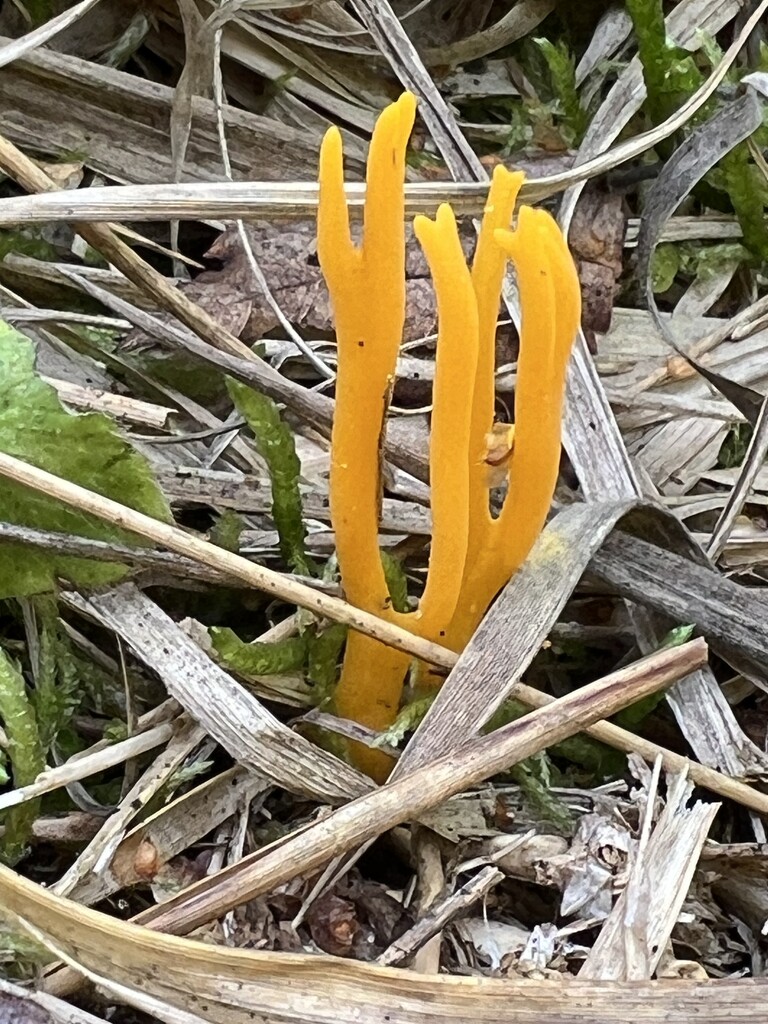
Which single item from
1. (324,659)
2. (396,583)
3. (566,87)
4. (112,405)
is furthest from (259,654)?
(566,87)

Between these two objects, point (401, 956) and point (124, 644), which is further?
point (124, 644)

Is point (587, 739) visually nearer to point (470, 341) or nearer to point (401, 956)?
point (401, 956)

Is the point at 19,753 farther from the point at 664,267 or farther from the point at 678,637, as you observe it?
the point at 664,267

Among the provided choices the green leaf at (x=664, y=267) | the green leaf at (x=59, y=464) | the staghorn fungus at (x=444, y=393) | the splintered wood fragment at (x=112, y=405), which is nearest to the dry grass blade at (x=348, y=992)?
the staghorn fungus at (x=444, y=393)

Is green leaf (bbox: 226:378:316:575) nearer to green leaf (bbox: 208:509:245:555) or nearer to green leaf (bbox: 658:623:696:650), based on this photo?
green leaf (bbox: 208:509:245:555)

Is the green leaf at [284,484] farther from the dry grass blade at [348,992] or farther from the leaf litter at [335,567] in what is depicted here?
the dry grass blade at [348,992]

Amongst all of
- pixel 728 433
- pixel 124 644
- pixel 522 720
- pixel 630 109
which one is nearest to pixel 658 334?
pixel 728 433
